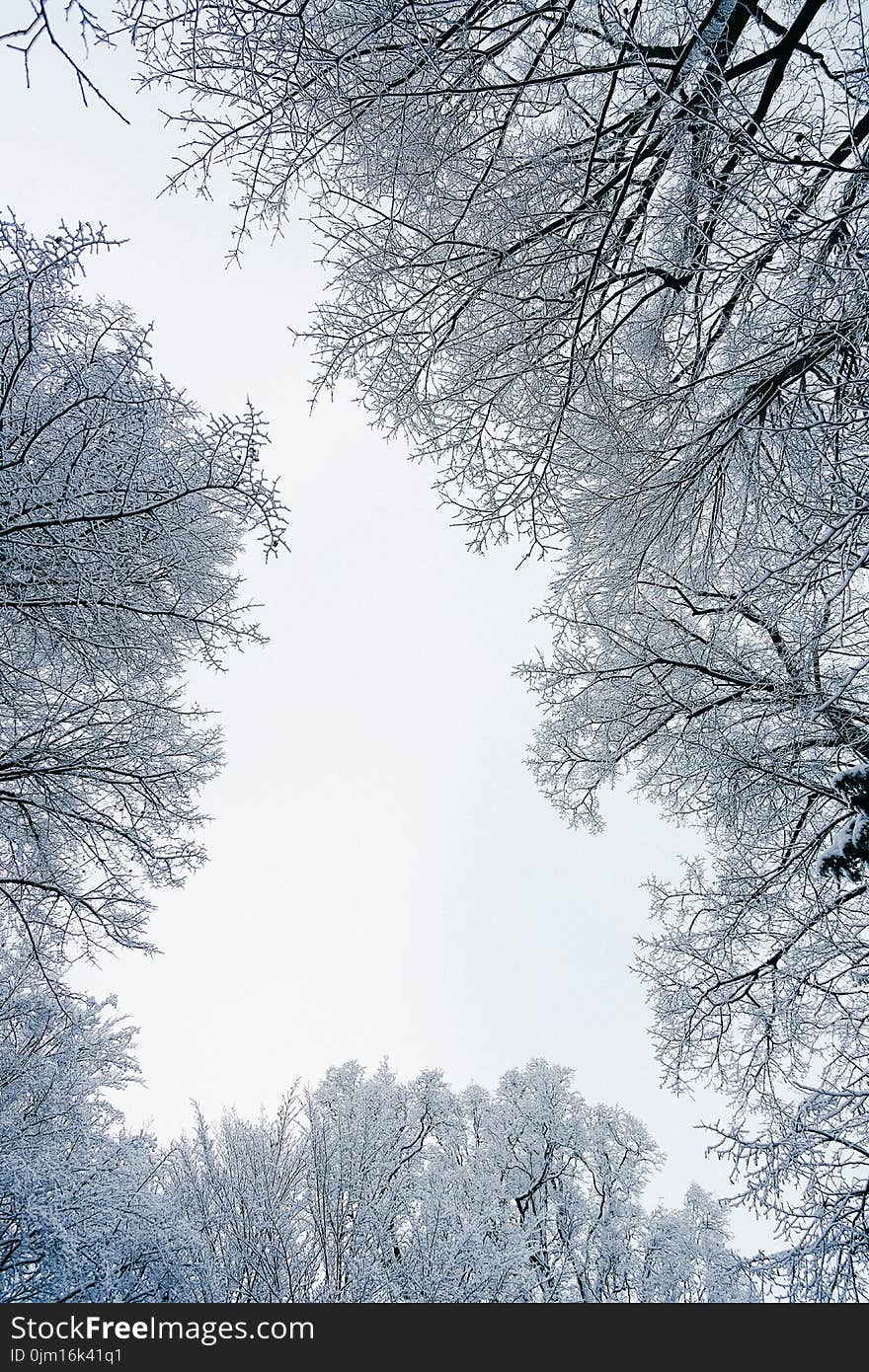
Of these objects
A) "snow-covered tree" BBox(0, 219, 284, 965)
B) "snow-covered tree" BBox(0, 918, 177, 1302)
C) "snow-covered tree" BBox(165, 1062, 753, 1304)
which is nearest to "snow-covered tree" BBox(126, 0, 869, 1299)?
"snow-covered tree" BBox(0, 219, 284, 965)

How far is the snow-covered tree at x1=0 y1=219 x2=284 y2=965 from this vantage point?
2863 mm

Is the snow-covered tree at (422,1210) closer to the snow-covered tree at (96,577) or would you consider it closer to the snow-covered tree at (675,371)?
the snow-covered tree at (675,371)

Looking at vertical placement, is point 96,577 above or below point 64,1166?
above

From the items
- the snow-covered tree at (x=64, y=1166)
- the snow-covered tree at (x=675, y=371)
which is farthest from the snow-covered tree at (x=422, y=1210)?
the snow-covered tree at (x=675, y=371)

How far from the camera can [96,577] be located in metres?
3.25

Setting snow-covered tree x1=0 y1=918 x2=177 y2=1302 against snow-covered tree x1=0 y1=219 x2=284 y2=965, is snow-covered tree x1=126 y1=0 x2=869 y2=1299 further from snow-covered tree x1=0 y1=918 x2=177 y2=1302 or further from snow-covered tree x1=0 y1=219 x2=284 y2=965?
snow-covered tree x1=0 y1=918 x2=177 y2=1302

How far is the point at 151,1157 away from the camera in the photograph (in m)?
7.34

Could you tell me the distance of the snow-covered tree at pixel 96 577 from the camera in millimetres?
2863

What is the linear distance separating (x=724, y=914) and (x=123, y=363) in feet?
19.1

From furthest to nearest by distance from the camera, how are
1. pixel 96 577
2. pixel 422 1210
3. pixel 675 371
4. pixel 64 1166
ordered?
1. pixel 422 1210
2. pixel 64 1166
3. pixel 675 371
4. pixel 96 577

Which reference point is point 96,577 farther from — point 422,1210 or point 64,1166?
point 422,1210

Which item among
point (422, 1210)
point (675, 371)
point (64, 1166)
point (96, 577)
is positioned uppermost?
point (675, 371)

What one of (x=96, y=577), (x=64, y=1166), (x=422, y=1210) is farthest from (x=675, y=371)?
(x=422, y=1210)
